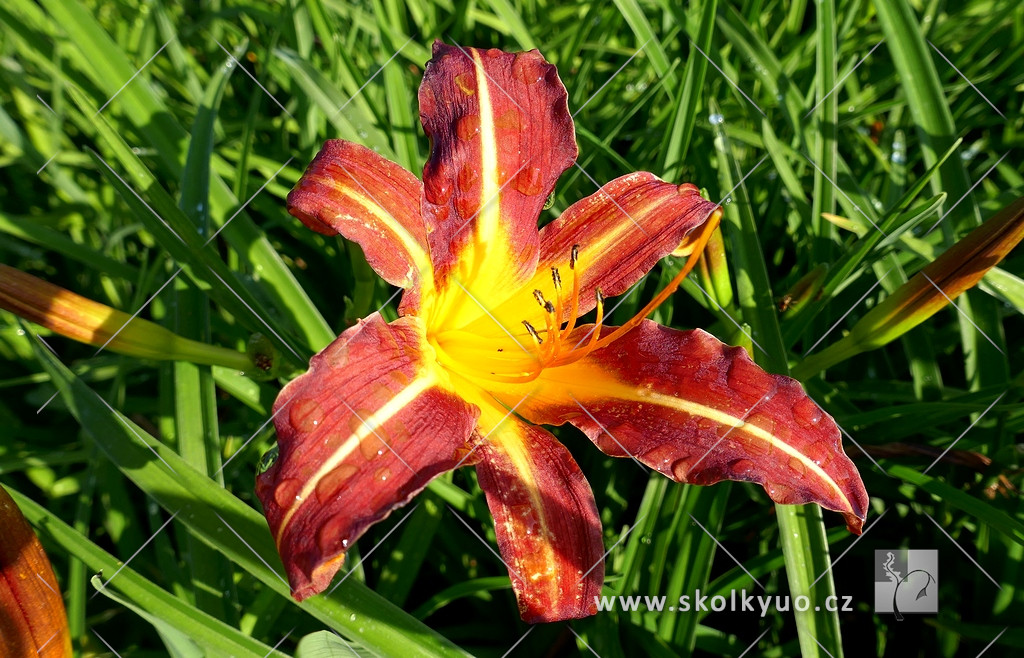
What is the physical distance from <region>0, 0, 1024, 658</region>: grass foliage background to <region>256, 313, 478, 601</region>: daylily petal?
158 millimetres

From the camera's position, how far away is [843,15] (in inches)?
63.5

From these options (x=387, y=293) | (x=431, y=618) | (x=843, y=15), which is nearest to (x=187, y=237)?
(x=387, y=293)

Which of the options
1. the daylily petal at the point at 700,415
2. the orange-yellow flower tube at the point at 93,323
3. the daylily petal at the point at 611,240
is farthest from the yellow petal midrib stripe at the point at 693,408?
the orange-yellow flower tube at the point at 93,323

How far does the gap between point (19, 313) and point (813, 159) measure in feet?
4.12

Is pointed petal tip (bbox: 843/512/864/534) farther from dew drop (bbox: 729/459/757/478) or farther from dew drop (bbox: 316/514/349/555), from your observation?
dew drop (bbox: 316/514/349/555)

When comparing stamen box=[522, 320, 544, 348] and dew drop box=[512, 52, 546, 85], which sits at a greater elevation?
dew drop box=[512, 52, 546, 85]

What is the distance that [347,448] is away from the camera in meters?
0.74

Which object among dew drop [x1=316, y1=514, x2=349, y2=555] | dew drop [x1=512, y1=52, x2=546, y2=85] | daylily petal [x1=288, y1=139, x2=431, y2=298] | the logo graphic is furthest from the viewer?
the logo graphic

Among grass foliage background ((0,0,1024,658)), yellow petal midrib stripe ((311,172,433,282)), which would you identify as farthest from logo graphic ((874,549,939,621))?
yellow petal midrib stripe ((311,172,433,282))

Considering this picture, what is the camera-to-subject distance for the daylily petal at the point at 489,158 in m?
0.97

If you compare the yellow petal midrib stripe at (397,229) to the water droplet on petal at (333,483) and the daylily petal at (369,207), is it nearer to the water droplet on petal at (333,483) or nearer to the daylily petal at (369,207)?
the daylily petal at (369,207)

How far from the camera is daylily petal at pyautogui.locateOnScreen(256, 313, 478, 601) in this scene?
688 mm

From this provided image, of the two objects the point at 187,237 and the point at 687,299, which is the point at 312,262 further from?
the point at 687,299

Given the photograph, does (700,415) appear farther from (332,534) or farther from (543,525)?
(332,534)
